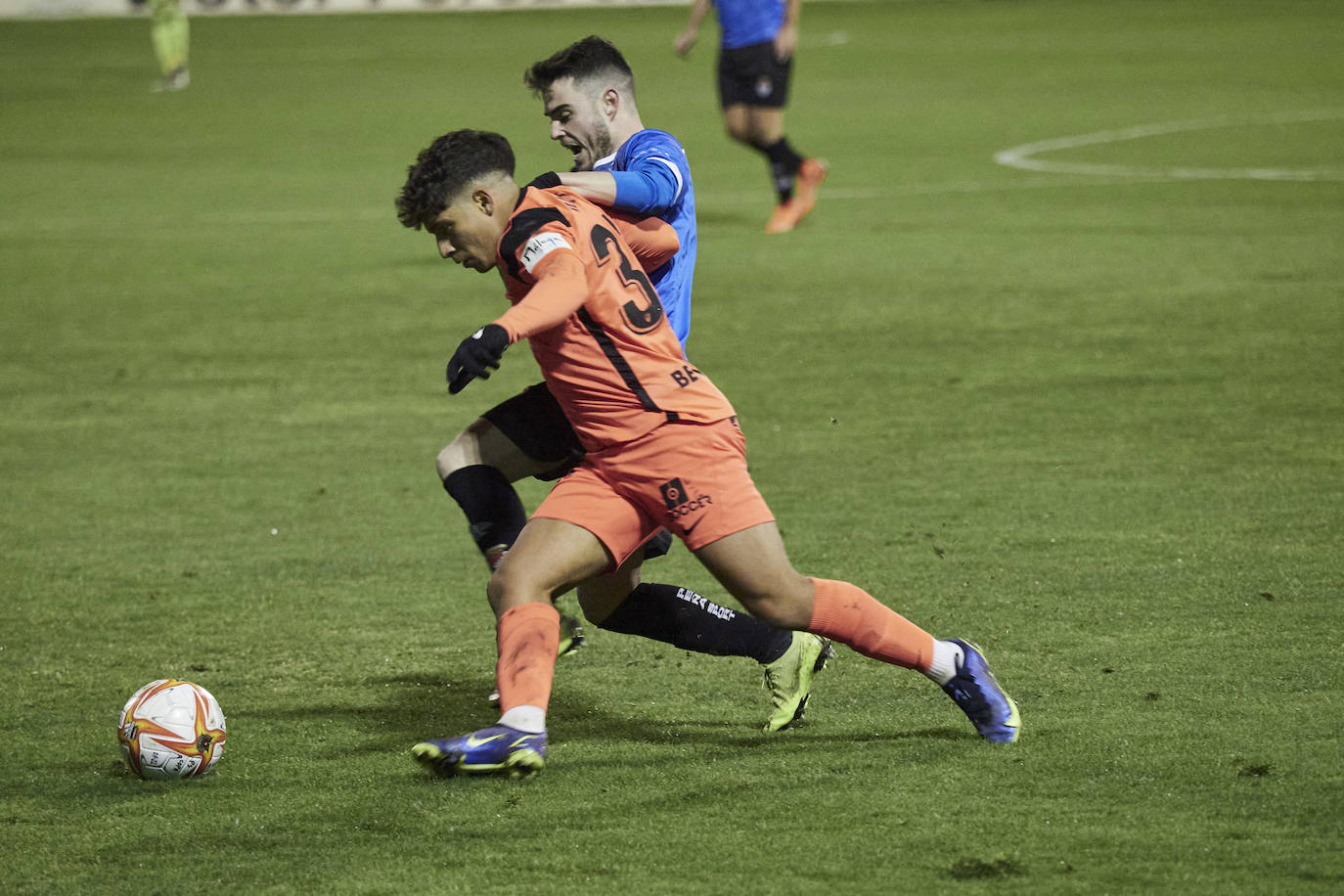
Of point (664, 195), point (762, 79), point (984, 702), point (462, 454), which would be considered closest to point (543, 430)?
point (462, 454)

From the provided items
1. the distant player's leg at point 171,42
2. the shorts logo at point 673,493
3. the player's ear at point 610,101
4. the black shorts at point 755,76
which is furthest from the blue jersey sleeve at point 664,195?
the distant player's leg at point 171,42

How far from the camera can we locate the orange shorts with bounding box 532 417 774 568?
424 cm

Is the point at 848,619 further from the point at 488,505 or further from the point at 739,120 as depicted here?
the point at 739,120

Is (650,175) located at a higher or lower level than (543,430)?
higher

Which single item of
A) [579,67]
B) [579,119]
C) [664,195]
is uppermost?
[579,67]

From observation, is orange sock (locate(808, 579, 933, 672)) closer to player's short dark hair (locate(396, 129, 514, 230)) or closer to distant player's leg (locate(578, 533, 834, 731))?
distant player's leg (locate(578, 533, 834, 731))

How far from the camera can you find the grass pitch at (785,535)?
3.99 m

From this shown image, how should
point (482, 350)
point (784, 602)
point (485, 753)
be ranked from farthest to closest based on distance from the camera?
point (784, 602)
point (485, 753)
point (482, 350)

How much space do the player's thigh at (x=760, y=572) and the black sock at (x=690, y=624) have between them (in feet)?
1.83

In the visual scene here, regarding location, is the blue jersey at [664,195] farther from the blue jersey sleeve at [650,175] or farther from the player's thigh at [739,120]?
the player's thigh at [739,120]

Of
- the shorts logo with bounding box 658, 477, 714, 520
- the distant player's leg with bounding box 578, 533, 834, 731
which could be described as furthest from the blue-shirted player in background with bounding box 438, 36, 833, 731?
the shorts logo with bounding box 658, 477, 714, 520

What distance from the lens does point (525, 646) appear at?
4.17m

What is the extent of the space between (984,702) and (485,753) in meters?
1.33

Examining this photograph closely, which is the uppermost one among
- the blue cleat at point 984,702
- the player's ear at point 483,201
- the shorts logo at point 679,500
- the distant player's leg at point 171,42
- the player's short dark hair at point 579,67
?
the distant player's leg at point 171,42
